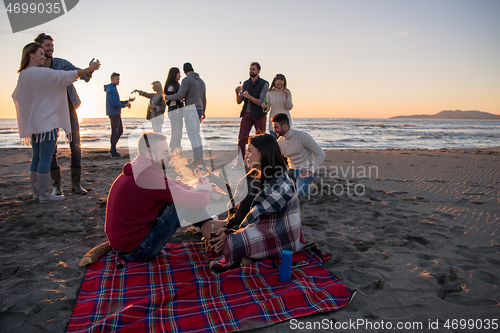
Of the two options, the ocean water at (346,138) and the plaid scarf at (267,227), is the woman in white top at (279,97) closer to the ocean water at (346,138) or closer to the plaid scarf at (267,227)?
the ocean water at (346,138)

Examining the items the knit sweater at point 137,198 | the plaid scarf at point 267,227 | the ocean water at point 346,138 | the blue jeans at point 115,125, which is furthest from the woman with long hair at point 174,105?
the plaid scarf at point 267,227

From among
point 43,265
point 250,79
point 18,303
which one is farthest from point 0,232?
point 250,79

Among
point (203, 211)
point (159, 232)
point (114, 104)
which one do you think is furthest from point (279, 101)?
point (114, 104)

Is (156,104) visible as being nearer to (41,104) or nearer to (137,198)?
(41,104)

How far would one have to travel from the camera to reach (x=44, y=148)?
3.88m

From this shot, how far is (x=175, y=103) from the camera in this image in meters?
6.92

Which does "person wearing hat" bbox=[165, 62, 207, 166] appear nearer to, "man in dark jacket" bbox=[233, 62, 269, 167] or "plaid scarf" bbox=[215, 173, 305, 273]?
"man in dark jacket" bbox=[233, 62, 269, 167]

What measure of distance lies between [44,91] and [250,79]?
3.92 m

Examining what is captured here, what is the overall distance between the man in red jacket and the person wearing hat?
4.24 m

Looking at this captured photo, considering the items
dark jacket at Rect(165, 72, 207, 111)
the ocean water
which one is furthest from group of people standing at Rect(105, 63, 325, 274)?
dark jacket at Rect(165, 72, 207, 111)

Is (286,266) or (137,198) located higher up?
(137,198)

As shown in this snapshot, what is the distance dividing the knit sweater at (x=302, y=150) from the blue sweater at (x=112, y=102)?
550 centimetres

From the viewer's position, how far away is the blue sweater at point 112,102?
799 cm

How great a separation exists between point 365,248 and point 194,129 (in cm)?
480
